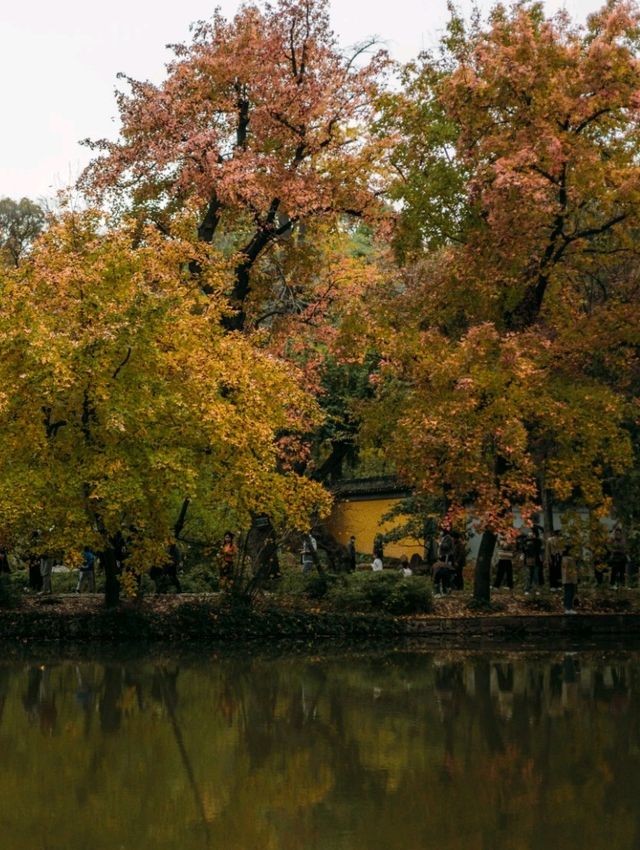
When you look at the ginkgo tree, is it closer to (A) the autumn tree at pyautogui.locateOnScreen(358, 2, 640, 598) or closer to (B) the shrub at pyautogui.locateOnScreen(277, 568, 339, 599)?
(B) the shrub at pyautogui.locateOnScreen(277, 568, 339, 599)

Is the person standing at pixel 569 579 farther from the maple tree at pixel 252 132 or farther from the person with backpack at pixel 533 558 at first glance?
the maple tree at pixel 252 132

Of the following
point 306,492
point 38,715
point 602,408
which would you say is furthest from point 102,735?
point 602,408

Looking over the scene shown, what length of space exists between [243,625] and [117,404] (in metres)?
6.14

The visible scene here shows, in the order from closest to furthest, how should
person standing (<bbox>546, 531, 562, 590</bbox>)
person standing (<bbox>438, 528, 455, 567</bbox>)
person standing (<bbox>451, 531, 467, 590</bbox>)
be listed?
person standing (<bbox>546, 531, 562, 590</bbox>)
person standing (<bbox>438, 528, 455, 567</bbox>)
person standing (<bbox>451, 531, 467, 590</bbox>)

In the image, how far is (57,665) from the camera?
23922mm

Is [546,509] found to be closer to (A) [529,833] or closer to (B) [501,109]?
(B) [501,109]

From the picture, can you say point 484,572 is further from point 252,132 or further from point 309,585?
point 252,132

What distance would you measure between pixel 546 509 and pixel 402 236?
31.6 feet

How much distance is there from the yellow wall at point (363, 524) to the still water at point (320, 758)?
27.4 meters

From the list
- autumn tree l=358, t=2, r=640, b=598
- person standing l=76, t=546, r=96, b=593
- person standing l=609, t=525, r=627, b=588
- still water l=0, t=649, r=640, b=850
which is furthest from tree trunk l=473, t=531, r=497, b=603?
person standing l=76, t=546, r=96, b=593

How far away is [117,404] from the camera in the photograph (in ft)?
85.9

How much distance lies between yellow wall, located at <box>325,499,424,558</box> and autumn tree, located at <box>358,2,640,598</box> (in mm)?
19611

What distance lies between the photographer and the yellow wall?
166 feet

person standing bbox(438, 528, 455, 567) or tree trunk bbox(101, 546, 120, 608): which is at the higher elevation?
person standing bbox(438, 528, 455, 567)
